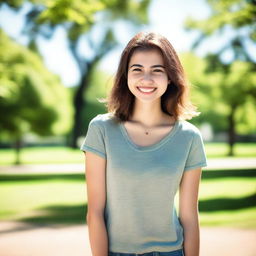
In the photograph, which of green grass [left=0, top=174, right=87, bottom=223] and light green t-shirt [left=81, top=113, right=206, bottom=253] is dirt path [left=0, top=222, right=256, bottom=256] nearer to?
green grass [left=0, top=174, right=87, bottom=223]

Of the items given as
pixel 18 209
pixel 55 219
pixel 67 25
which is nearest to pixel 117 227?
pixel 55 219

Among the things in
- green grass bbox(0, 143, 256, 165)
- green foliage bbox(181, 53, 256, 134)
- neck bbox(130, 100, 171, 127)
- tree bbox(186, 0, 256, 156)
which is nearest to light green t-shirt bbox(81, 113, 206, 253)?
neck bbox(130, 100, 171, 127)

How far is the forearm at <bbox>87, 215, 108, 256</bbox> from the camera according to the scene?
1826mm

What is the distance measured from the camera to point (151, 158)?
187cm

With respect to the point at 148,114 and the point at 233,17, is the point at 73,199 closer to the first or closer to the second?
the point at 233,17

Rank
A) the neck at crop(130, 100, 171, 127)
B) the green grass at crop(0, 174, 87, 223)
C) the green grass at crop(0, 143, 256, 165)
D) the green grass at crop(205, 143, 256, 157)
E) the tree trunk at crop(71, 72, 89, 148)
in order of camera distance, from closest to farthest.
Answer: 1. the neck at crop(130, 100, 171, 127)
2. the green grass at crop(0, 174, 87, 223)
3. the tree trunk at crop(71, 72, 89, 148)
4. the green grass at crop(0, 143, 256, 165)
5. the green grass at crop(205, 143, 256, 157)

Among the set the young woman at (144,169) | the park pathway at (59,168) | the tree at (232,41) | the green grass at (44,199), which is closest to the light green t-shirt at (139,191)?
the young woman at (144,169)

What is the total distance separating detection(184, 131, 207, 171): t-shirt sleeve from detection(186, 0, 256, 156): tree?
A: 8.44 meters

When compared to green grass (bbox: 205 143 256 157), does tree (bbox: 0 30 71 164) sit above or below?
above

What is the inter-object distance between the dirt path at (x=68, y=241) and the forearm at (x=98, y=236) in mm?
3529

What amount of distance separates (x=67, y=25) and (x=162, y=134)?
70.9 feet

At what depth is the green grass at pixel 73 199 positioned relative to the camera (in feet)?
25.3

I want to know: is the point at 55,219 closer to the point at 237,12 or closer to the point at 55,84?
the point at 237,12

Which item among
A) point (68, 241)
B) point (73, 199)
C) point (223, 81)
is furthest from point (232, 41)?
point (68, 241)
